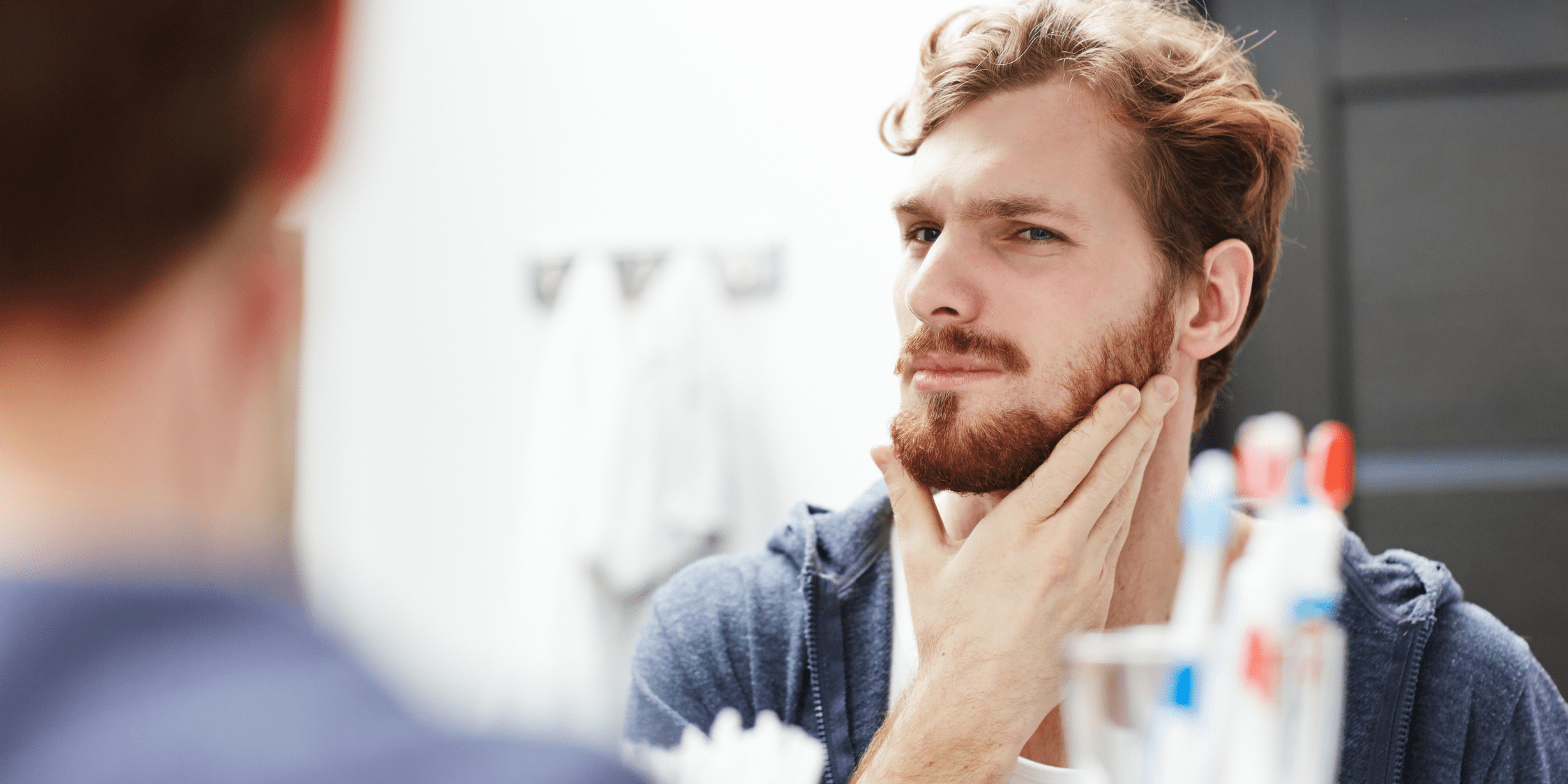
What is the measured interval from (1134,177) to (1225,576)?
0.40 m

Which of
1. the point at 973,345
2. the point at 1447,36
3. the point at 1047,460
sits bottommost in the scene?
the point at 1047,460

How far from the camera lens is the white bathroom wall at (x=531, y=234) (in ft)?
6.31

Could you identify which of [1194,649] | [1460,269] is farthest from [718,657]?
[1460,269]

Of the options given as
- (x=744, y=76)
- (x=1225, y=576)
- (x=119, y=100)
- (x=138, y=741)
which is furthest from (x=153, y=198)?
(x=744, y=76)

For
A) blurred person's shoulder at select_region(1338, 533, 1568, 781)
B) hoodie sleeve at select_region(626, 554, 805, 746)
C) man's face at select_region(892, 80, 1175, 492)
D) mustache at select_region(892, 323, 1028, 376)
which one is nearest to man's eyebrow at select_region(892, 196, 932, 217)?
man's face at select_region(892, 80, 1175, 492)

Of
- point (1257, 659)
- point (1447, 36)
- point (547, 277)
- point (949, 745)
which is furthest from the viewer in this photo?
point (547, 277)

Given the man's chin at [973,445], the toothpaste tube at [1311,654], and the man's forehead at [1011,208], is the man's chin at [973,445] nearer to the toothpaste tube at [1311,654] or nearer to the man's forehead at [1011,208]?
the man's forehead at [1011,208]

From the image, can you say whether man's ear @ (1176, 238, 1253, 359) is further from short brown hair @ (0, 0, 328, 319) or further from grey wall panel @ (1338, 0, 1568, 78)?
short brown hair @ (0, 0, 328, 319)

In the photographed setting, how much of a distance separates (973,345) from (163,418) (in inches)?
32.9

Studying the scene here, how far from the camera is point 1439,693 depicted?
0.99 metres

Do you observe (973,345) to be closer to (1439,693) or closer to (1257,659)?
(1439,693)

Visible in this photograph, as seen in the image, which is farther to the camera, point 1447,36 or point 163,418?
point 1447,36

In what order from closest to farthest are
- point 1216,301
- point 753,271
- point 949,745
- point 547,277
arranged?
1. point 949,745
2. point 1216,301
3. point 753,271
4. point 547,277

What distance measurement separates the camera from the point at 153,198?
267mm
